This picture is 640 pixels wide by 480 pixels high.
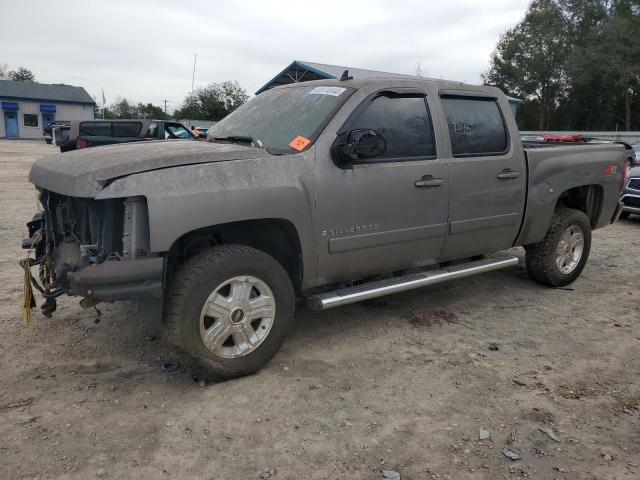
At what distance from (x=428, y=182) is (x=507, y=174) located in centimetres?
100

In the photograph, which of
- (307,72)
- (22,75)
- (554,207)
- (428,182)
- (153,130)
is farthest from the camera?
(22,75)

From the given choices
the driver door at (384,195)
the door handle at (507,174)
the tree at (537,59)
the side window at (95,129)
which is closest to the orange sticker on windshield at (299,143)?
the driver door at (384,195)

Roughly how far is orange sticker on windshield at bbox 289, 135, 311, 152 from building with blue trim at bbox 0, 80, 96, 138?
2035 inches

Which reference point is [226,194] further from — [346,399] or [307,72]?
[307,72]

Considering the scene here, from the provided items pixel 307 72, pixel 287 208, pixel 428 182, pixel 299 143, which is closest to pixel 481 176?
pixel 428 182

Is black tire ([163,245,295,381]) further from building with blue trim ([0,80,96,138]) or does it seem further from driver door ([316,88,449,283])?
building with blue trim ([0,80,96,138])

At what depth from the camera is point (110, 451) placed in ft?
8.73

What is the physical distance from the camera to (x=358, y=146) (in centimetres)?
351

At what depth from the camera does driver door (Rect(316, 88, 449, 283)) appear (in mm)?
3604

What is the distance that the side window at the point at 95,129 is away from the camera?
34.0ft

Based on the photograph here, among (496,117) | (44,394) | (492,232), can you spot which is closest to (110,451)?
(44,394)

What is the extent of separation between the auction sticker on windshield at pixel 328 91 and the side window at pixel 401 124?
0.82ft

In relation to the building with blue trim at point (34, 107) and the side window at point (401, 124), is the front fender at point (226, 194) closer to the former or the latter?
the side window at point (401, 124)

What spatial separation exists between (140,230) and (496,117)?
3300 millimetres
